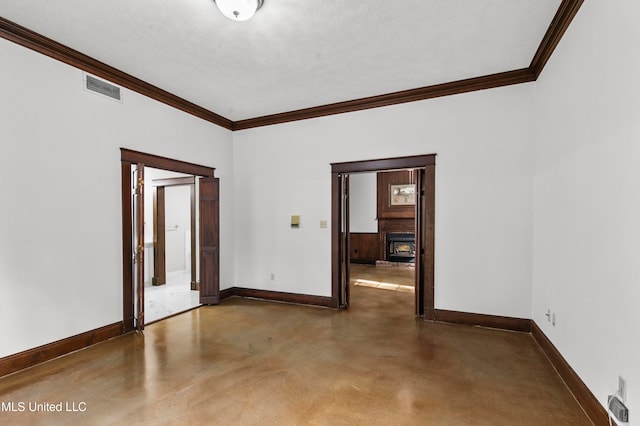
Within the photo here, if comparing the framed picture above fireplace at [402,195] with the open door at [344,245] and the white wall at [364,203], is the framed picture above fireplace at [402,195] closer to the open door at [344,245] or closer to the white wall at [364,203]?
the white wall at [364,203]

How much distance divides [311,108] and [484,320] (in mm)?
3912

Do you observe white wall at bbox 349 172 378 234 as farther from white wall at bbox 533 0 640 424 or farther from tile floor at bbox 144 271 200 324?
white wall at bbox 533 0 640 424

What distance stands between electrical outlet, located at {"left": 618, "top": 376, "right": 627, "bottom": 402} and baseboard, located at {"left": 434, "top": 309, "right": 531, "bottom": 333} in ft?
6.94

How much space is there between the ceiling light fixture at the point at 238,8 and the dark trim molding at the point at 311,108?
1.94m

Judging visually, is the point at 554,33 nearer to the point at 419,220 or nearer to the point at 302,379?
the point at 419,220

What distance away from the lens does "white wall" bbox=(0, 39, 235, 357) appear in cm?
295

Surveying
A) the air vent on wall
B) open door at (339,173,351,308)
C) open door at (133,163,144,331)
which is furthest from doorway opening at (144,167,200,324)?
open door at (339,173,351,308)

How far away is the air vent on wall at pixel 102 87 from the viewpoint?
361 centimetres

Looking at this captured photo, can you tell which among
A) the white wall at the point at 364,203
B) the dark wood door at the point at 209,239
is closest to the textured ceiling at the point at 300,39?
the dark wood door at the point at 209,239

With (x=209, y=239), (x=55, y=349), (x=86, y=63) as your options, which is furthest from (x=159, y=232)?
(x=86, y=63)

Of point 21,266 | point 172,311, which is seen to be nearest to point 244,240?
point 172,311

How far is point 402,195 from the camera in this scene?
360 inches

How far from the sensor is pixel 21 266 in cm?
301

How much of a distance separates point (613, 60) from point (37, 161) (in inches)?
187
